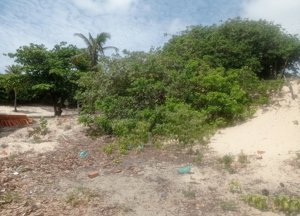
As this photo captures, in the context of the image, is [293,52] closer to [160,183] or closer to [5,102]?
[160,183]

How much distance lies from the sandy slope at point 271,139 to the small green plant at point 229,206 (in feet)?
4.65

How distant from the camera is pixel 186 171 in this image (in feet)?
26.7

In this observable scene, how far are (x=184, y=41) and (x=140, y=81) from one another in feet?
20.2

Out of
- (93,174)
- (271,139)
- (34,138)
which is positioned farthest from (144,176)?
(34,138)

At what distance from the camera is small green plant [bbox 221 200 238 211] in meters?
6.39

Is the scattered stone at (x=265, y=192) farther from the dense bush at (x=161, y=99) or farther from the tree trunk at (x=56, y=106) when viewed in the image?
the tree trunk at (x=56, y=106)

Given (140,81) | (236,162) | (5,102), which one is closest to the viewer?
(236,162)

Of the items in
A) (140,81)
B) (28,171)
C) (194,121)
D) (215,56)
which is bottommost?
(28,171)

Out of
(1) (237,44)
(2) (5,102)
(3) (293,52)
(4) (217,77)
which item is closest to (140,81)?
(4) (217,77)

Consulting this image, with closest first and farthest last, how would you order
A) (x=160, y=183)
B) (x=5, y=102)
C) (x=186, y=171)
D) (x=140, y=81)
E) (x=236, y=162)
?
(x=160, y=183) < (x=186, y=171) < (x=236, y=162) < (x=140, y=81) < (x=5, y=102)

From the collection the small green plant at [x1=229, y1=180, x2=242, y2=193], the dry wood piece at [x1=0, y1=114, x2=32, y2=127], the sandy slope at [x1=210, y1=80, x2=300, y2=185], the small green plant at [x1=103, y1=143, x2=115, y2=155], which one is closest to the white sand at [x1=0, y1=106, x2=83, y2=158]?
the dry wood piece at [x1=0, y1=114, x2=32, y2=127]

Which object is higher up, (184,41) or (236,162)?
→ (184,41)

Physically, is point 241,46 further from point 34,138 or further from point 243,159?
point 34,138

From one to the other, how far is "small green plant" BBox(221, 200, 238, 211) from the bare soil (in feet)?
0.06
